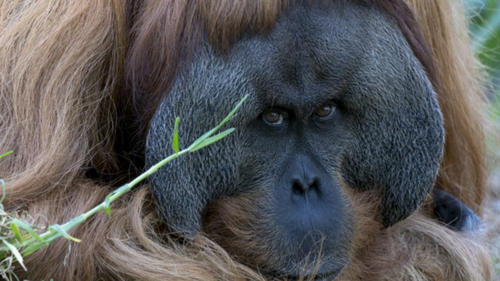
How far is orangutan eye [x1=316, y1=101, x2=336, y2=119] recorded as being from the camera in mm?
2232

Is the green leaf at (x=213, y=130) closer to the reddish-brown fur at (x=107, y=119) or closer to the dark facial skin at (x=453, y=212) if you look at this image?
the reddish-brown fur at (x=107, y=119)

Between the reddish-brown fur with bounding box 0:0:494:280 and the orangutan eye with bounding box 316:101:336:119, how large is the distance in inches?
9.4

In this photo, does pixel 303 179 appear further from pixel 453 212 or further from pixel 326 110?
pixel 453 212

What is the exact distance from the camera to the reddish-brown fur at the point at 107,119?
6.88 feet

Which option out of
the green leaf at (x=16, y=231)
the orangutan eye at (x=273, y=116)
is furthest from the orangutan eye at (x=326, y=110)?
the green leaf at (x=16, y=231)

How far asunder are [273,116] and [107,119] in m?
0.47

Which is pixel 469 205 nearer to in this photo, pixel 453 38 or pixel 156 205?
pixel 453 38

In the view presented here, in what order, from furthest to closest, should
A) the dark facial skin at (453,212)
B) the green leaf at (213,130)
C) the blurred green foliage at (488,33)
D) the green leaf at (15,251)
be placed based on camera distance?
the blurred green foliage at (488,33) < the dark facial skin at (453,212) < the green leaf at (213,130) < the green leaf at (15,251)

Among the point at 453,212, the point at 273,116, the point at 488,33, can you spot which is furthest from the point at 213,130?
the point at 488,33

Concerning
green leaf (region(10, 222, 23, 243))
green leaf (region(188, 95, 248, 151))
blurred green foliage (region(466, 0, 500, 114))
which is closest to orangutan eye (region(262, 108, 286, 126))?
green leaf (region(188, 95, 248, 151))

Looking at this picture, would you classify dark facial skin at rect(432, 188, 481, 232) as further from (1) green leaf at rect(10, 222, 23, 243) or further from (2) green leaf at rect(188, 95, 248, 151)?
(1) green leaf at rect(10, 222, 23, 243)

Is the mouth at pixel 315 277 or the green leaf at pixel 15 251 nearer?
the green leaf at pixel 15 251

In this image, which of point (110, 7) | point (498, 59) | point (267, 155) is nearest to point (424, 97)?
point (267, 155)

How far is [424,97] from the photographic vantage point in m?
2.32
